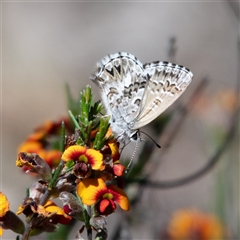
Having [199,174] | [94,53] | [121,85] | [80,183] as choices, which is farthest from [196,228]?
[94,53]

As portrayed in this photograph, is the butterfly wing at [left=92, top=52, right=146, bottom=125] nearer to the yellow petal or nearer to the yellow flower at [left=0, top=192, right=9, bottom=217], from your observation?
the yellow petal

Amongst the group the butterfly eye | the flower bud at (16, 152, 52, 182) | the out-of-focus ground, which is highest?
the out-of-focus ground

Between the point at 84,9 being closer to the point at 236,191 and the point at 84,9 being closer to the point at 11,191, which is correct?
the point at 11,191

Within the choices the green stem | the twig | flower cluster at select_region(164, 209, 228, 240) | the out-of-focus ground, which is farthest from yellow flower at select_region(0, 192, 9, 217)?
the out-of-focus ground

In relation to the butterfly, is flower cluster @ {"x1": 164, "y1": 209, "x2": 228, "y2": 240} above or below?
below

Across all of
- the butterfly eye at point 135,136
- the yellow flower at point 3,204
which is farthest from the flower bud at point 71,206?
the butterfly eye at point 135,136

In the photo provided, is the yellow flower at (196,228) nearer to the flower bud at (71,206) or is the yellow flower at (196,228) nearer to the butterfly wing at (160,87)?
the butterfly wing at (160,87)

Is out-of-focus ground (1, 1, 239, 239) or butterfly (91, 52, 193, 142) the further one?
out-of-focus ground (1, 1, 239, 239)
